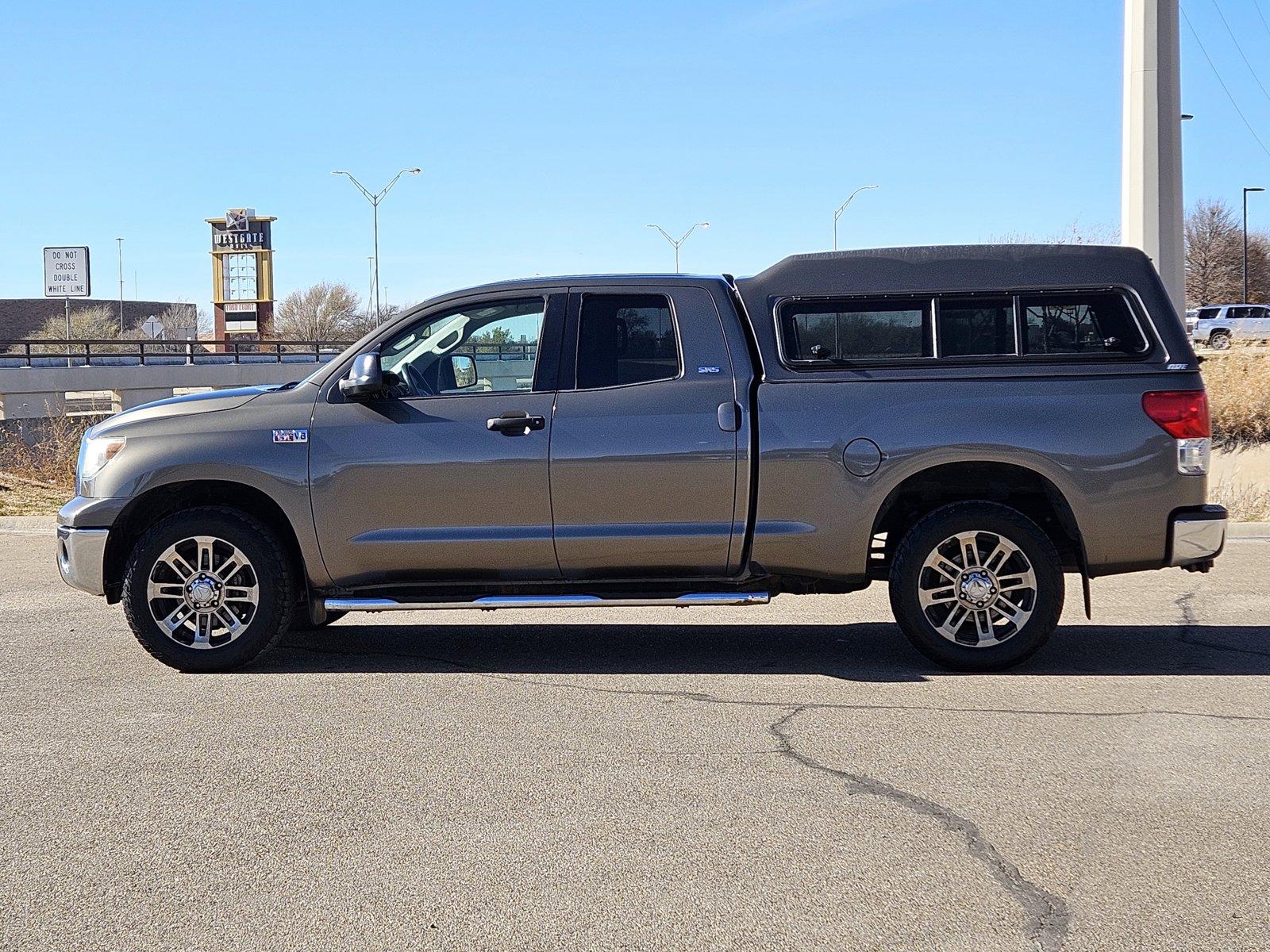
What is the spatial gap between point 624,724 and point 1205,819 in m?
2.46

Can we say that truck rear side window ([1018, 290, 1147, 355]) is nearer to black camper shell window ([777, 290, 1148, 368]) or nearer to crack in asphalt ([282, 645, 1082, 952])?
black camper shell window ([777, 290, 1148, 368])

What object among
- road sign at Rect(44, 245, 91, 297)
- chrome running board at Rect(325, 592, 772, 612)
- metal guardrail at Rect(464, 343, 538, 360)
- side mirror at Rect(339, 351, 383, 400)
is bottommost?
chrome running board at Rect(325, 592, 772, 612)

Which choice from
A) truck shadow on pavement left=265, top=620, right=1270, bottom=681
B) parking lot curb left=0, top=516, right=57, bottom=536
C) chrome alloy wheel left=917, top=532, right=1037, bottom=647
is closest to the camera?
chrome alloy wheel left=917, top=532, right=1037, bottom=647

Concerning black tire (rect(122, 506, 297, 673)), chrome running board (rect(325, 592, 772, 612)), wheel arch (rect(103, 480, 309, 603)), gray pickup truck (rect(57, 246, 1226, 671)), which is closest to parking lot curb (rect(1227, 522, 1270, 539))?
gray pickup truck (rect(57, 246, 1226, 671))

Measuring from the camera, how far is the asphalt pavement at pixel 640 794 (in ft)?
13.2

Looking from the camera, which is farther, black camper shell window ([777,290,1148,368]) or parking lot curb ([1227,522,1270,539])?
parking lot curb ([1227,522,1270,539])

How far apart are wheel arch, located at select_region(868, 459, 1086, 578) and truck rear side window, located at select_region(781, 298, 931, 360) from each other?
25.7 inches

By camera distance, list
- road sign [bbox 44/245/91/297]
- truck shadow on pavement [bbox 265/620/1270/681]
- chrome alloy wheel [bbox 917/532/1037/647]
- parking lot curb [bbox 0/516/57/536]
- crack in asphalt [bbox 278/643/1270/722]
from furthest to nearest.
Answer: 1. road sign [bbox 44/245/91/297]
2. parking lot curb [bbox 0/516/57/536]
3. truck shadow on pavement [bbox 265/620/1270/681]
4. chrome alloy wheel [bbox 917/532/1037/647]
5. crack in asphalt [bbox 278/643/1270/722]

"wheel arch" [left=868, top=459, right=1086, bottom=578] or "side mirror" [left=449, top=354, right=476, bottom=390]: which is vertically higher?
"side mirror" [left=449, top=354, right=476, bottom=390]

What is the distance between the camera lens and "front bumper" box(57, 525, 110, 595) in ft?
24.3

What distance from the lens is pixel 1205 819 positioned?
484 centimetres

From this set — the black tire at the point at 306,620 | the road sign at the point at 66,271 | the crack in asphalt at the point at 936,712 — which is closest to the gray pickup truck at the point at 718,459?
the crack in asphalt at the point at 936,712

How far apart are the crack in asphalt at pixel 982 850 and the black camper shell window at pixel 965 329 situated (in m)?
2.17

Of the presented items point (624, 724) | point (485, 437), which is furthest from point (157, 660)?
point (624, 724)
